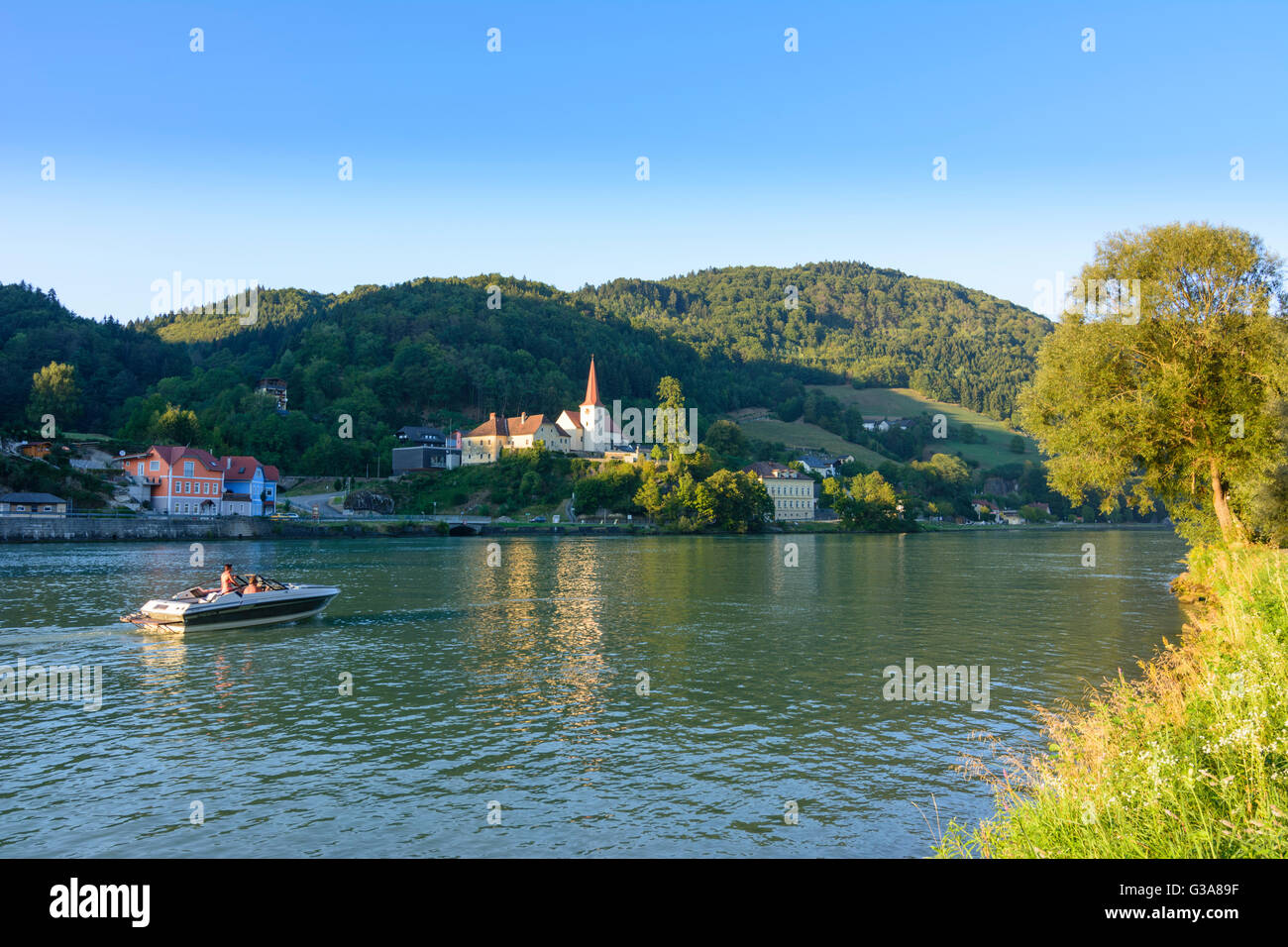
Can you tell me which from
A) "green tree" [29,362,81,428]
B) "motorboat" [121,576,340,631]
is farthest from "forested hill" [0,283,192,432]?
"motorboat" [121,576,340,631]

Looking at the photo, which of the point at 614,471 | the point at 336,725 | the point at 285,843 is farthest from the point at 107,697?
the point at 614,471

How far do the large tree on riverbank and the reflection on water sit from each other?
6.57m

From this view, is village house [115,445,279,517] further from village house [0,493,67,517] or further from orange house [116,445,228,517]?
village house [0,493,67,517]

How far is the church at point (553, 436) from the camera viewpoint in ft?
530

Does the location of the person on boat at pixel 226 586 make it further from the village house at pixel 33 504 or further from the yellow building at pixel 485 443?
the yellow building at pixel 485 443

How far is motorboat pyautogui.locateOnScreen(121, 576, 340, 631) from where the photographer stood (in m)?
30.2

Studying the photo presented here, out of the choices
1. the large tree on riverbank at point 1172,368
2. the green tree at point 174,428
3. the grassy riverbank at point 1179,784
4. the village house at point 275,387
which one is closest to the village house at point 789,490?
the green tree at point 174,428

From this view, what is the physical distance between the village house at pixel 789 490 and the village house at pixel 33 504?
104716mm

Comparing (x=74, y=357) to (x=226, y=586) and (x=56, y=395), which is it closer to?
(x=56, y=395)

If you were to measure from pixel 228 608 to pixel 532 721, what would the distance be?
664 inches

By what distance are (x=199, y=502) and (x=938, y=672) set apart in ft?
364

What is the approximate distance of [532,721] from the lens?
19.6 metres
